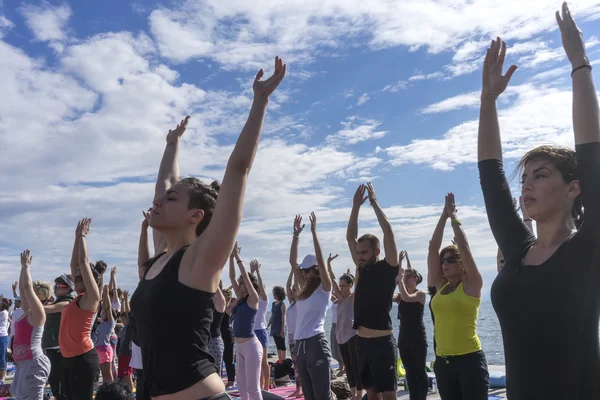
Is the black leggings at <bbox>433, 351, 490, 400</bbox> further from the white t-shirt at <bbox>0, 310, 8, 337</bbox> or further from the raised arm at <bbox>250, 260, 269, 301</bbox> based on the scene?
the white t-shirt at <bbox>0, 310, 8, 337</bbox>

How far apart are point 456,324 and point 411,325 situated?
2.07 metres

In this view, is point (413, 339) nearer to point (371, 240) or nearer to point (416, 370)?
point (416, 370)

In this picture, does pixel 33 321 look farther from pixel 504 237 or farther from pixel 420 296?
pixel 504 237

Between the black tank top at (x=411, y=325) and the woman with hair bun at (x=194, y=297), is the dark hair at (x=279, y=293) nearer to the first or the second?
the black tank top at (x=411, y=325)

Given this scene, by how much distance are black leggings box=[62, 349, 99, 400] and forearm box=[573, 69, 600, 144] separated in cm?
643

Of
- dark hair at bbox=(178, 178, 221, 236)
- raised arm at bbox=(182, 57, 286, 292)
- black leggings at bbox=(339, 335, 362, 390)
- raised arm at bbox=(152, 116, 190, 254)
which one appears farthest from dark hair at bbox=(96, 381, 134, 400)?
black leggings at bbox=(339, 335, 362, 390)

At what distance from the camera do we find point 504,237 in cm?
260

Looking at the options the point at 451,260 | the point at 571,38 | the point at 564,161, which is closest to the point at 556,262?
the point at 564,161

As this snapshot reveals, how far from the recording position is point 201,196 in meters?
3.11

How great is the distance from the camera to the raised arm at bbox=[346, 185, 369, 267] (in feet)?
24.3

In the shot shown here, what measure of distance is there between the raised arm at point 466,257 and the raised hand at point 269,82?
10.1 feet

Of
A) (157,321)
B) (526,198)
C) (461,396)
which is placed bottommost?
(461,396)

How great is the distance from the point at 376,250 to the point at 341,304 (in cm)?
345

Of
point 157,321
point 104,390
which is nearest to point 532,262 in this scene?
point 157,321
